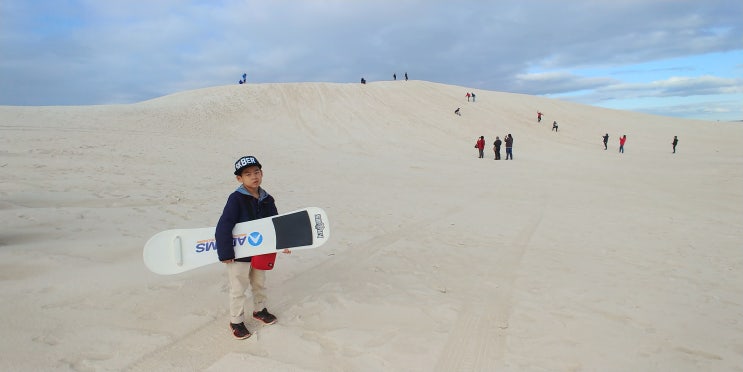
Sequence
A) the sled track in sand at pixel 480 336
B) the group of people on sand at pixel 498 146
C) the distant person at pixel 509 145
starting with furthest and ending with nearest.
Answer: the distant person at pixel 509 145
the group of people on sand at pixel 498 146
the sled track in sand at pixel 480 336

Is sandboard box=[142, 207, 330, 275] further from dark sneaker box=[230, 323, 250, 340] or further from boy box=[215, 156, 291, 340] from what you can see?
dark sneaker box=[230, 323, 250, 340]

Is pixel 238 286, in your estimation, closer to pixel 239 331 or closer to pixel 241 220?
pixel 239 331

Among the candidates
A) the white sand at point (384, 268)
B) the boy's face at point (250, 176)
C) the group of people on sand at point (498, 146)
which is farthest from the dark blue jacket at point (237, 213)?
the group of people on sand at point (498, 146)

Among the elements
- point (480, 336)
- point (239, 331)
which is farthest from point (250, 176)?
point (480, 336)

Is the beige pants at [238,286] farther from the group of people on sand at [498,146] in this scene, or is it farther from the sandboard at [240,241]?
the group of people on sand at [498,146]

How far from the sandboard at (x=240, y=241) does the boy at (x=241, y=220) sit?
10 centimetres

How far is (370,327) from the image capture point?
4.07m

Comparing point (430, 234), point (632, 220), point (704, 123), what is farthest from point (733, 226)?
point (704, 123)

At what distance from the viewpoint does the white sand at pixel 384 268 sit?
11.9 ft

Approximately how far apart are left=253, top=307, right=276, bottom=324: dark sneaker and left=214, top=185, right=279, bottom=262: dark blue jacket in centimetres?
64

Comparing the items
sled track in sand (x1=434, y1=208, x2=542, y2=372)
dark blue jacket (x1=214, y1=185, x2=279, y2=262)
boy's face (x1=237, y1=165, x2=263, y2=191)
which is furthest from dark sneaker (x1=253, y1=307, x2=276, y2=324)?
sled track in sand (x1=434, y1=208, x2=542, y2=372)

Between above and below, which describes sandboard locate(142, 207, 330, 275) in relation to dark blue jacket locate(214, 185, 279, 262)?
below

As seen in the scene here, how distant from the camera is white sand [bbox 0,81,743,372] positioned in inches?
143

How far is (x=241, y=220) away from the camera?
3.75 metres
